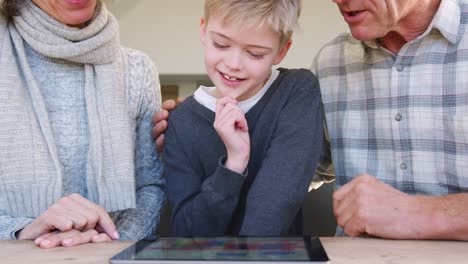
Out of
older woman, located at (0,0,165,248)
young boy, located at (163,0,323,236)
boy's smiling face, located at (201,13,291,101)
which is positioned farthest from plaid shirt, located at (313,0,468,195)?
older woman, located at (0,0,165,248)

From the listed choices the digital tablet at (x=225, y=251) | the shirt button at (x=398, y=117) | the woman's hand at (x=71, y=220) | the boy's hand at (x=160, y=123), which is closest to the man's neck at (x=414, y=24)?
the shirt button at (x=398, y=117)

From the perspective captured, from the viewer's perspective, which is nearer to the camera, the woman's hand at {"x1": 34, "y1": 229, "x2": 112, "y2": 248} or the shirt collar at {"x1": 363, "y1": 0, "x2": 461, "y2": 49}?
the woman's hand at {"x1": 34, "y1": 229, "x2": 112, "y2": 248}

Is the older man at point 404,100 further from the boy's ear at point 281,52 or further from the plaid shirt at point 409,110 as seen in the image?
the boy's ear at point 281,52

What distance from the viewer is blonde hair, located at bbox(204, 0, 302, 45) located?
1061mm

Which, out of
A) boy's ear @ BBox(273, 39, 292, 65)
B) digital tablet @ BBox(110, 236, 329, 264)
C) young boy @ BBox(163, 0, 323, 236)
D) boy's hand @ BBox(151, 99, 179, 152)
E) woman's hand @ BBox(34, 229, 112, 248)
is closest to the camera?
digital tablet @ BBox(110, 236, 329, 264)

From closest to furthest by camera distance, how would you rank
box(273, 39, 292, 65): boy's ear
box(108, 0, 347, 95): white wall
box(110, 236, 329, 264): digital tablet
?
box(110, 236, 329, 264): digital tablet, box(273, 39, 292, 65): boy's ear, box(108, 0, 347, 95): white wall

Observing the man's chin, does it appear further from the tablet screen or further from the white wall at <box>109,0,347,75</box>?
the white wall at <box>109,0,347,75</box>

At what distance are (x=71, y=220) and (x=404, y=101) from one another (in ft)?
2.53

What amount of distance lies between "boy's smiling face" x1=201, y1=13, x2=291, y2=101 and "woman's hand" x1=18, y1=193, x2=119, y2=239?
0.34 metres

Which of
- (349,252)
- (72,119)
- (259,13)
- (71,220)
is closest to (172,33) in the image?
(72,119)

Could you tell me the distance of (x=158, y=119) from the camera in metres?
1.28

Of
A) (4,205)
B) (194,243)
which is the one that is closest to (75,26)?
(4,205)

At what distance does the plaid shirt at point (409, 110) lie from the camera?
123 cm

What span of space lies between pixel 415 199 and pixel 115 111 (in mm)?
678
